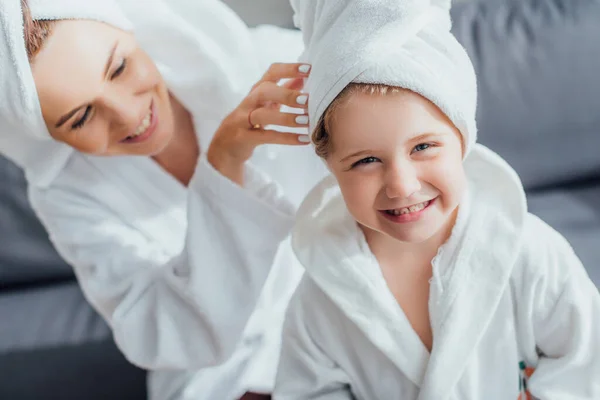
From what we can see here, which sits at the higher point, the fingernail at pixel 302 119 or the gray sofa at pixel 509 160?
the fingernail at pixel 302 119

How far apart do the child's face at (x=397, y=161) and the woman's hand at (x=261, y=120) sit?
12 cm

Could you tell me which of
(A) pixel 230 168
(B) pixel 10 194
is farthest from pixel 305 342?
(B) pixel 10 194

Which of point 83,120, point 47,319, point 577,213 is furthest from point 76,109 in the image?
point 577,213

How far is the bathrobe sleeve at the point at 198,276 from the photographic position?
0.92m

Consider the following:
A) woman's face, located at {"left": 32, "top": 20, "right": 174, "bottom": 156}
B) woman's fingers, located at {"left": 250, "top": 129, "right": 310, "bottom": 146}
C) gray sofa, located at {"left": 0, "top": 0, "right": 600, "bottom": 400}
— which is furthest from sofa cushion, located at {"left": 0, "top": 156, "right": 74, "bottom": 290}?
woman's fingers, located at {"left": 250, "top": 129, "right": 310, "bottom": 146}

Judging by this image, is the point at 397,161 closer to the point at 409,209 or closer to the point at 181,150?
the point at 409,209

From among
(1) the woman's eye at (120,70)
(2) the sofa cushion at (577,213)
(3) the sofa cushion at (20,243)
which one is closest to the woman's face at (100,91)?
(1) the woman's eye at (120,70)

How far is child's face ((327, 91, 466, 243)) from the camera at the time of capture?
0.58 m

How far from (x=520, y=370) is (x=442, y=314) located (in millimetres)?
172

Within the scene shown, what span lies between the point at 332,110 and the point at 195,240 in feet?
1.32

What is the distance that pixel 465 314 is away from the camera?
2.36 ft

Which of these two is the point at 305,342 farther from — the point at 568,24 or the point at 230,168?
the point at 568,24

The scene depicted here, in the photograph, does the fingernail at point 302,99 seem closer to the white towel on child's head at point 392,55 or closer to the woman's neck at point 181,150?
the white towel on child's head at point 392,55

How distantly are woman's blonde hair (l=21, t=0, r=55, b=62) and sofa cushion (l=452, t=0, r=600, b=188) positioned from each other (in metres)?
0.82
